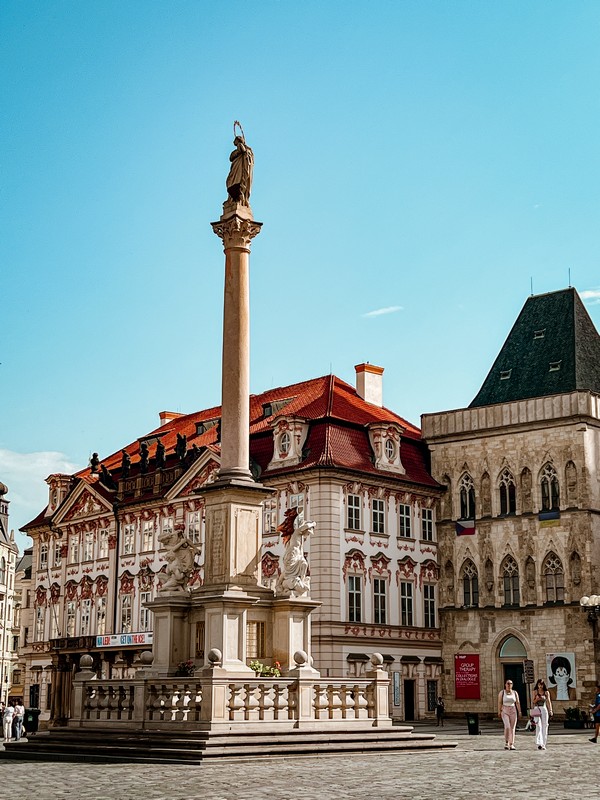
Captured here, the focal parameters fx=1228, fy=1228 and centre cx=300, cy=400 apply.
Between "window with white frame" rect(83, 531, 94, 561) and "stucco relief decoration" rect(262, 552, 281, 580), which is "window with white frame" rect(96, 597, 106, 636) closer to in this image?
"window with white frame" rect(83, 531, 94, 561)

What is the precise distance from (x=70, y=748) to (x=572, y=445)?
99.0 feet

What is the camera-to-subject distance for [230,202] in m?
28.6

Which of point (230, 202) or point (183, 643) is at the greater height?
point (230, 202)

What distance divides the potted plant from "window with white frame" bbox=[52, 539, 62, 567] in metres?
29.9

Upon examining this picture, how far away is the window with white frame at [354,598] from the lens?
1941 inches

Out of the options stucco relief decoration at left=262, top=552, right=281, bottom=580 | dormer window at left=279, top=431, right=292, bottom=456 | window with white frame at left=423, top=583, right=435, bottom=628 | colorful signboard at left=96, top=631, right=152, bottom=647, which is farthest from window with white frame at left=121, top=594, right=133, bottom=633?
window with white frame at left=423, top=583, right=435, bottom=628

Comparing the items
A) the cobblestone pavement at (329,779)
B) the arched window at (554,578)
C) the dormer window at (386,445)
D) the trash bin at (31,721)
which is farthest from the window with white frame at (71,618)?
the cobblestone pavement at (329,779)

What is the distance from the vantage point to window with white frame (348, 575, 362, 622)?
49.3m

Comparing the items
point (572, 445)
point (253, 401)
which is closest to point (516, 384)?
point (572, 445)

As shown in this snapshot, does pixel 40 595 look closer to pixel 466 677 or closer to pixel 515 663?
pixel 466 677

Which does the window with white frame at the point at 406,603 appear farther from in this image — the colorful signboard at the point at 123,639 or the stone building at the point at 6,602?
the stone building at the point at 6,602

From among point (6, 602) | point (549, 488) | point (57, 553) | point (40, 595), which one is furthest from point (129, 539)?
point (6, 602)

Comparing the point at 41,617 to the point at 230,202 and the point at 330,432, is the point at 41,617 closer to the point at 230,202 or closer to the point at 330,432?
the point at 330,432

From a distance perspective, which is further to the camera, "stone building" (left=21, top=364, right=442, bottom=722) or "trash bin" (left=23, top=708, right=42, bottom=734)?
"stone building" (left=21, top=364, right=442, bottom=722)
